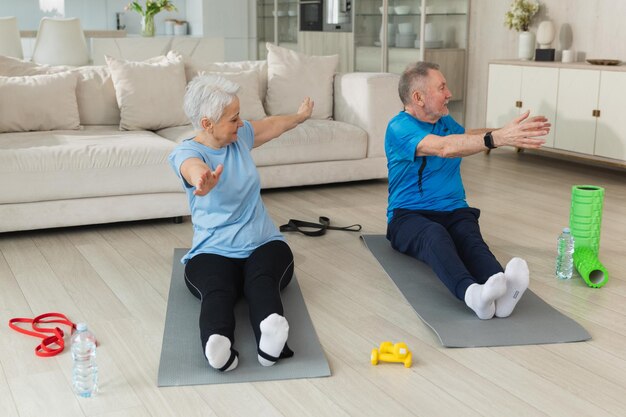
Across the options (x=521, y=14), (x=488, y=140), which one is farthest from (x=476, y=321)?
(x=521, y=14)

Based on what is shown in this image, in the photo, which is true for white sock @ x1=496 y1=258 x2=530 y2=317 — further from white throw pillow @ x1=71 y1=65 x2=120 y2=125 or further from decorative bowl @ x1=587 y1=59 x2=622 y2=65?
decorative bowl @ x1=587 y1=59 x2=622 y2=65

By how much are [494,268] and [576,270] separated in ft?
1.97

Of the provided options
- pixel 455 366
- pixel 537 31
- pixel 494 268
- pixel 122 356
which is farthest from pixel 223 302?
pixel 537 31

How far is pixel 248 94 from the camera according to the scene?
4777mm

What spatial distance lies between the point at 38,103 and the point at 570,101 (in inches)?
137

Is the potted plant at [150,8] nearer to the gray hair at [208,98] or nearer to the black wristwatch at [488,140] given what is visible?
the gray hair at [208,98]

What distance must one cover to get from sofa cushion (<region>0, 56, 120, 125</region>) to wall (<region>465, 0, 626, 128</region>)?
3291mm

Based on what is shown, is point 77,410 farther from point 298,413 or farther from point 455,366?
point 455,366

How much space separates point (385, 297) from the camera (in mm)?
2830

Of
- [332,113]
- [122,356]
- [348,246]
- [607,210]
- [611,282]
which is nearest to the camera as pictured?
[122,356]

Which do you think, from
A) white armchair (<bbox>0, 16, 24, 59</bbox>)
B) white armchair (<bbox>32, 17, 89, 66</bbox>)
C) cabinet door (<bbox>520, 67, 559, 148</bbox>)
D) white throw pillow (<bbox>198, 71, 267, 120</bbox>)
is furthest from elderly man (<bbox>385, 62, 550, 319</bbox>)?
white armchair (<bbox>0, 16, 24, 59</bbox>)

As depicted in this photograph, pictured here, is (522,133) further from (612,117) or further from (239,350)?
(612,117)

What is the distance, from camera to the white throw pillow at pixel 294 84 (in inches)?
194

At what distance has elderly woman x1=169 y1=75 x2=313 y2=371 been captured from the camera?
7.63 feet
